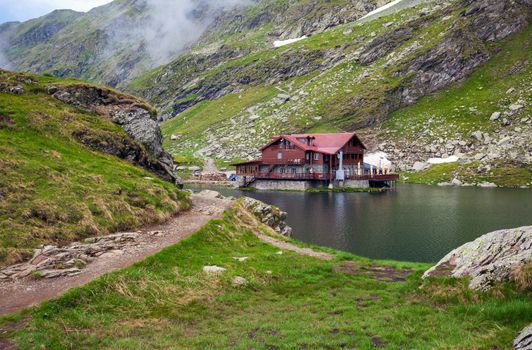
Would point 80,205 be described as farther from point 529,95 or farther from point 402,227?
point 529,95

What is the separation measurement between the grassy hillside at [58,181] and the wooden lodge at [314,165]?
71.6 metres

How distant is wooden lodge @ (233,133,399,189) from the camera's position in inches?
4348

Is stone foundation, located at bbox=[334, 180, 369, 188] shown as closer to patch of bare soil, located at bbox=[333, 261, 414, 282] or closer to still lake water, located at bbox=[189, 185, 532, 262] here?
still lake water, located at bbox=[189, 185, 532, 262]

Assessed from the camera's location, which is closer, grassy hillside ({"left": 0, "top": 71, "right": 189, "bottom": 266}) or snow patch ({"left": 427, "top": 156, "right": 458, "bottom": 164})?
grassy hillside ({"left": 0, "top": 71, "right": 189, "bottom": 266})

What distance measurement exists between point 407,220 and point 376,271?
30.5 metres

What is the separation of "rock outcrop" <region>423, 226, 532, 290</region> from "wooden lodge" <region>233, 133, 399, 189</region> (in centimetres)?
8733

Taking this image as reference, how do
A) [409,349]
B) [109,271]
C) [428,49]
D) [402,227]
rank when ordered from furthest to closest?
1. [428,49]
2. [402,227]
3. [109,271]
4. [409,349]

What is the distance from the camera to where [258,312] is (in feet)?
60.1

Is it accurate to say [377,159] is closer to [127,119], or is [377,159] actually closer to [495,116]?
[495,116]

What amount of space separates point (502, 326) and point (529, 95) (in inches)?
5535

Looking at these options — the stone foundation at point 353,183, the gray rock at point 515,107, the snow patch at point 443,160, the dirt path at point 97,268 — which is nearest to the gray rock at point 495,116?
the gray rock at point 515,107

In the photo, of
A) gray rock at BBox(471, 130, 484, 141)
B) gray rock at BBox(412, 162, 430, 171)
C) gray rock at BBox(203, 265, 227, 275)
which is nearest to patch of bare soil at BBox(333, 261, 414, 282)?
gray rock at BBox(203, 265, 227, 275)

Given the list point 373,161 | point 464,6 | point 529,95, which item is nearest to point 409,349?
point 373,161

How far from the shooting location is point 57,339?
14.0m
